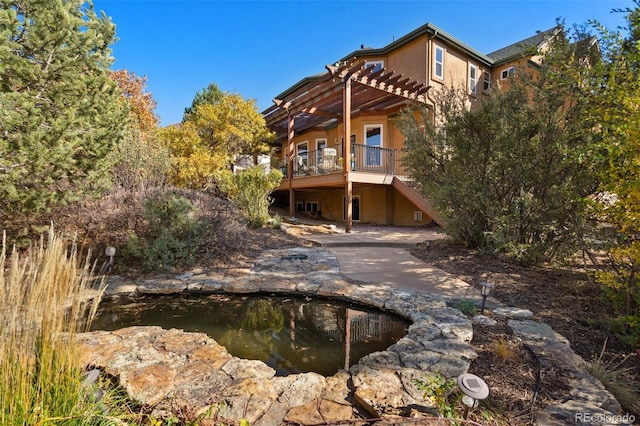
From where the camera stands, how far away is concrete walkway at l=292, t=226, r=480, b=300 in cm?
465

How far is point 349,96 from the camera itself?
949cm

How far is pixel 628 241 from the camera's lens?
3.05 meters

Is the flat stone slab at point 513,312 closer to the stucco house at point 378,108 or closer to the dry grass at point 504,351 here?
the dry grass at point 504,351

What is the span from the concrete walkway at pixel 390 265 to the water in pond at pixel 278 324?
107 centimetres

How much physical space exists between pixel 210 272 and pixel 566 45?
6.72 meters

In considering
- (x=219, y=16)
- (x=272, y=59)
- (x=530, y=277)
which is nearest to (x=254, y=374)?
(x=530, y=277)

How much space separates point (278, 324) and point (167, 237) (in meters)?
3.10

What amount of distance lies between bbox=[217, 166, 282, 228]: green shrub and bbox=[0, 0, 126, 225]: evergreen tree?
4.21 m

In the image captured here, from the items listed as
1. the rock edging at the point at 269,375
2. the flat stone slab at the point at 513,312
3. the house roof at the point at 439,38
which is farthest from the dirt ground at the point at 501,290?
the house roof at the point at 439,38

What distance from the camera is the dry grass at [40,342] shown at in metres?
1.48

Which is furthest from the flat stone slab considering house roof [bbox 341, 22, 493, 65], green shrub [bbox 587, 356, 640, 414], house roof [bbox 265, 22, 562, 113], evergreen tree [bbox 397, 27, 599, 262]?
house roof [bbox 341, 22, 493, 65]

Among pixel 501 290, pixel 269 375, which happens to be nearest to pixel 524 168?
pixel 501 290

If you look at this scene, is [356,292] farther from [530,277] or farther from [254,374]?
[530,277]

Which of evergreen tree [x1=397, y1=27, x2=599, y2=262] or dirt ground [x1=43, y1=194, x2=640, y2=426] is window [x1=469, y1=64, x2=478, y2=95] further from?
dirt ground [x1=43, y1=194, x2=640, y2=426]
